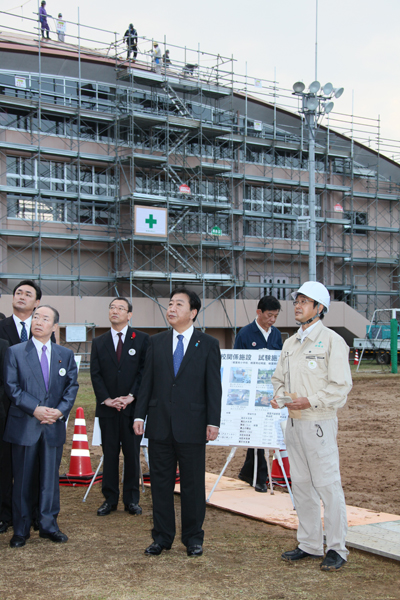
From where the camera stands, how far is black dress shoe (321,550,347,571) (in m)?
4.39

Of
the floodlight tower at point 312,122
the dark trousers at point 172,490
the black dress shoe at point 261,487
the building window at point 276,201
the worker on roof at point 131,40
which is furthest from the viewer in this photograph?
the building window at point 276,201

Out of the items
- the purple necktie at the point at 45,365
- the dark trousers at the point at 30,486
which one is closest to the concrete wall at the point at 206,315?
the purple necktie at the point at 45,365

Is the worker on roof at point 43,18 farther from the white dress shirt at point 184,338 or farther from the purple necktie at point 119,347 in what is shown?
the white dress shirt at point 184,338

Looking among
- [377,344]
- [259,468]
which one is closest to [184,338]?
[259,468]

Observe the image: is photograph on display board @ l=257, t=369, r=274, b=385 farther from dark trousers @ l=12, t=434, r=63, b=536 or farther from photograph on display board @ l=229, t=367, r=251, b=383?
dark trousers @ l=12, t=434, r=63, b=536

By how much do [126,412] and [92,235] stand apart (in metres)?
22.1

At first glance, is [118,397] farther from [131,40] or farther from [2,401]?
[131,40]

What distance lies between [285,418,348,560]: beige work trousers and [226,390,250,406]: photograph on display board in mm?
1682

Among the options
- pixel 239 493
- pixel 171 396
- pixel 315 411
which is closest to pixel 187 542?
pixel 171 396

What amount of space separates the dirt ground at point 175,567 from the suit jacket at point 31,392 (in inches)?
33.2

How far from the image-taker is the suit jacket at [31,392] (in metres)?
5.07

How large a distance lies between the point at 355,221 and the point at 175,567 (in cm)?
3378

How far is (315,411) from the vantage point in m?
4.54

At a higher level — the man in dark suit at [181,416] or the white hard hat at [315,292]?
the white hard hat at [315,292]
